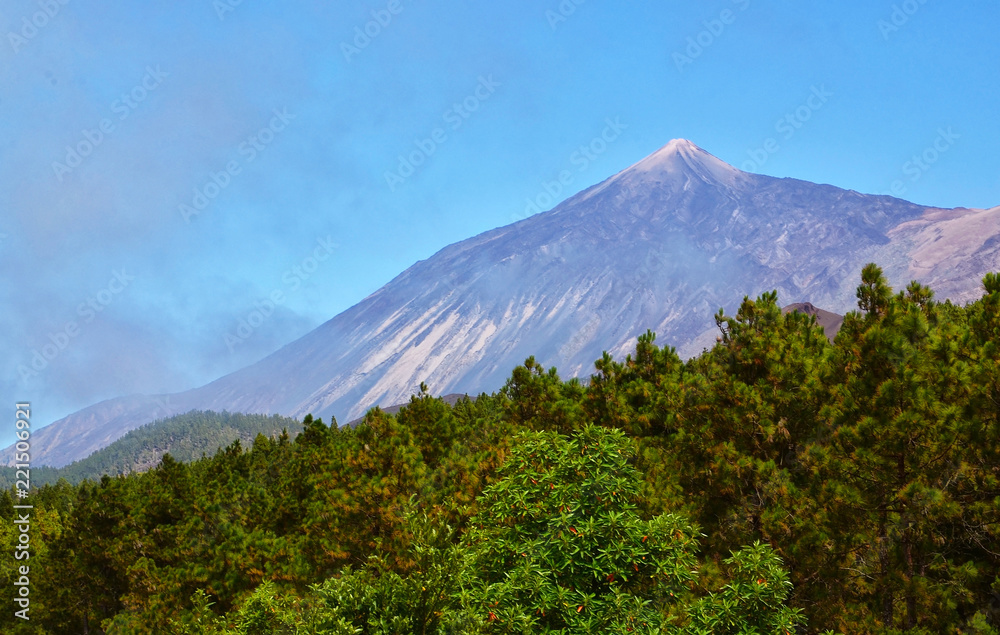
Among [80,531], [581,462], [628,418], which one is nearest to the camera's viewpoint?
[581,462]

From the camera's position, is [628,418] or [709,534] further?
[628,418]

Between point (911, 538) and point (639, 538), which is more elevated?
point (639, 538)

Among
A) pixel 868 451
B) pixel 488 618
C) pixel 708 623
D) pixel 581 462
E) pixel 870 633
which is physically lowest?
pixel 870 633

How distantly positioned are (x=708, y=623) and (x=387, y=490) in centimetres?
1318

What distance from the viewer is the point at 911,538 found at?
11766 millimetres

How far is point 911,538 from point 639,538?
4882 millimetres

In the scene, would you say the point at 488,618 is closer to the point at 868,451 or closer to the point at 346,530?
the point at 868,451

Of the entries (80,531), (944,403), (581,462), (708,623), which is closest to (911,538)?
(944,403)

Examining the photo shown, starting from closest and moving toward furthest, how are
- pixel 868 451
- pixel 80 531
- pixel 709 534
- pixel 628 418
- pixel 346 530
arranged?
1. pixel 868 451
2. pixel 709 534
3. pixel 628 418
4. pixel 346 530
5. pixel 80 531

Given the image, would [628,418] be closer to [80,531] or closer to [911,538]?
[911,538]

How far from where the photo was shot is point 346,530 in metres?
22.0

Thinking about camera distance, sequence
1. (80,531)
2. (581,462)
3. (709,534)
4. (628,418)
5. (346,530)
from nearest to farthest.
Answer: (581,462)
(709,534)
(628,418)
(346,530)
(80,531)

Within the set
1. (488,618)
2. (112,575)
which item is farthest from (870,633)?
(112,575)

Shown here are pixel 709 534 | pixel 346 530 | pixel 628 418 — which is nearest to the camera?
pixel 709 534
